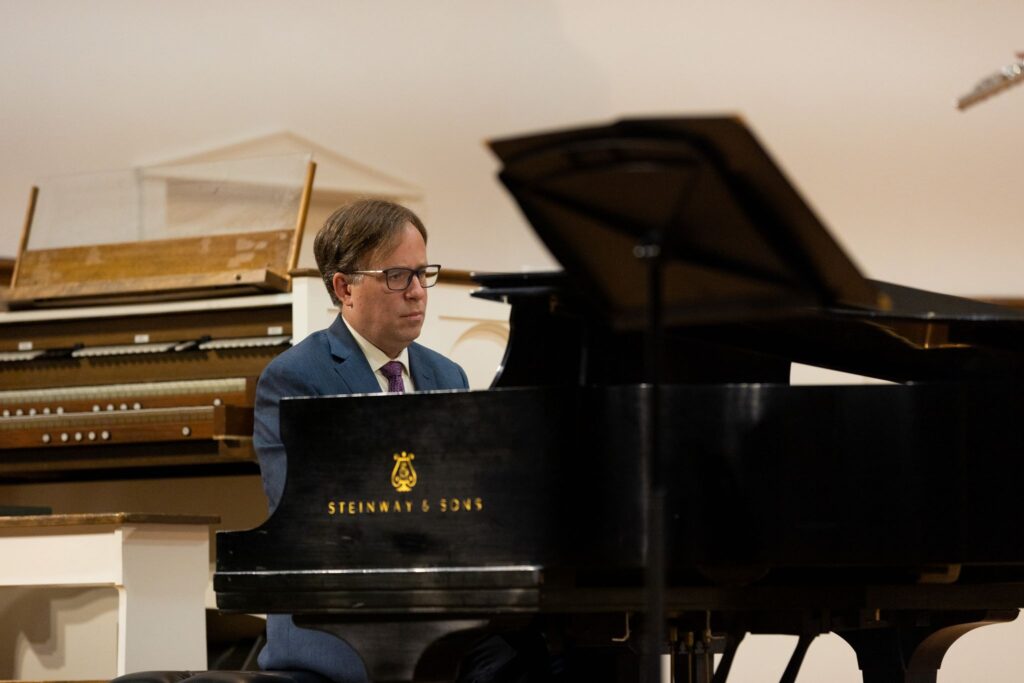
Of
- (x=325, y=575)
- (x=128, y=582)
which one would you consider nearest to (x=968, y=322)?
(x=325, y=575)

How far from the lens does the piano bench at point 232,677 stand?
257 cm

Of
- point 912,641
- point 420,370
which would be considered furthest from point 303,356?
point 912,641

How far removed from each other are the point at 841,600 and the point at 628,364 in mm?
581

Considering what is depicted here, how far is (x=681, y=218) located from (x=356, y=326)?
1.28m

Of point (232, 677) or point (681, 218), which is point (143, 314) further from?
point (681, 218)

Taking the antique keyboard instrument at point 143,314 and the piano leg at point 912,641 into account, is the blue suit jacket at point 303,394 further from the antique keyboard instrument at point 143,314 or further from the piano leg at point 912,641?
the antique keyboard instrument at point 143,314

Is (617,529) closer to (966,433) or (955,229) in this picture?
(966,433)

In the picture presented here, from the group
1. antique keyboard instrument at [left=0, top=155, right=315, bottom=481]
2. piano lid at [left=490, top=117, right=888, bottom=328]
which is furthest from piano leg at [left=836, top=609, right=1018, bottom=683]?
antique keyboard instrument at [left=0, top=155, right=315, bottom=481]

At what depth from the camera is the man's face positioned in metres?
2.98

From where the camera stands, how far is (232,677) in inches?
102

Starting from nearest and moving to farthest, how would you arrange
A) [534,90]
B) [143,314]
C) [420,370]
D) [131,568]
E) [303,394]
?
[303,394]
[420,370]
[131,568]
[143,314]
[534,90]

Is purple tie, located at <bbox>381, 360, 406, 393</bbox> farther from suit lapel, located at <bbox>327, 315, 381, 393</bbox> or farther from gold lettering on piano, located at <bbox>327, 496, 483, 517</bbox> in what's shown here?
gold lettering on piano, located at <bbox>327, 496, 483, 517</bbox>

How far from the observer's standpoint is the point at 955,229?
6836 mm

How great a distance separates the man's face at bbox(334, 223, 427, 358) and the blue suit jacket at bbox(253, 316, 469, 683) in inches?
1.9
